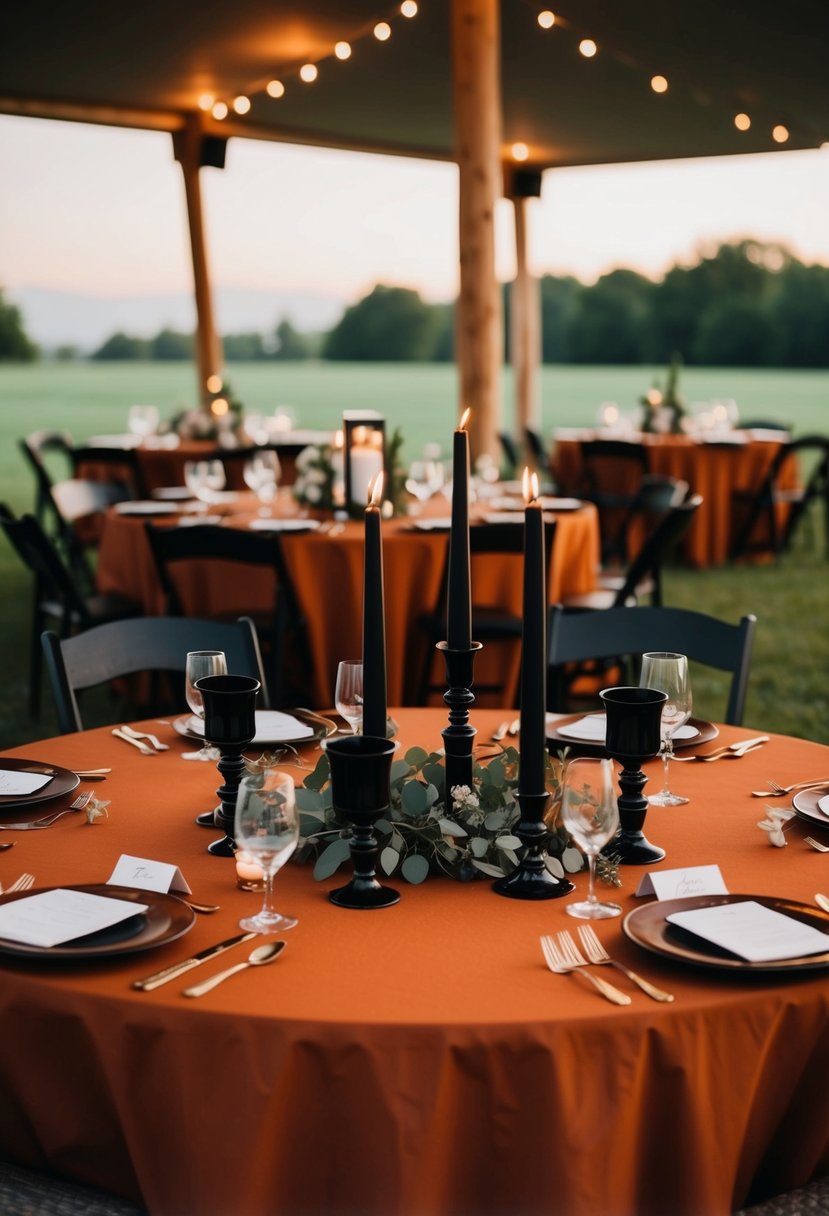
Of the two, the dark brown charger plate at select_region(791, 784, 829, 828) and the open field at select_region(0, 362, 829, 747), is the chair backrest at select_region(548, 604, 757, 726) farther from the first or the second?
the open field at select_region(0, 362, 829, 747)

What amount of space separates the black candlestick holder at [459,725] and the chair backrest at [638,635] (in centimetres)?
111

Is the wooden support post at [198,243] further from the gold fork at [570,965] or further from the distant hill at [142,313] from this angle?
the gold fork at [570,965]

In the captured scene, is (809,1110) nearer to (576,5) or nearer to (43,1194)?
(43,1194)

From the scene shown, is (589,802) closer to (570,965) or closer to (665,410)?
(570,965)

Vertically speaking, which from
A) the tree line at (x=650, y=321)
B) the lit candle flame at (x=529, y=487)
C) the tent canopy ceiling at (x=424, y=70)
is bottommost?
the lit candle flame at (x=529, y=487)

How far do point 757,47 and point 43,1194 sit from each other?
870cm

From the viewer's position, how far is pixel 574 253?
21.4 meters

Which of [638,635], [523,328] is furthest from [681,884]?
[523,328]

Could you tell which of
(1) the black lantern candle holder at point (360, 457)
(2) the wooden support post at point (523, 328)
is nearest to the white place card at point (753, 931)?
(1) the black lantern candle holder at point (360, 457)

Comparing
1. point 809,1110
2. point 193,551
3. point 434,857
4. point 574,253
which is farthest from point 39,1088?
point 574,253

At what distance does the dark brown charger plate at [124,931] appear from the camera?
1377mm

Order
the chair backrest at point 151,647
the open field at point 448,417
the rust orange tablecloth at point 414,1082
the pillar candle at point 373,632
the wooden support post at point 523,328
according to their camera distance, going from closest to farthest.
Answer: the rust orange tablecloth at point 414,1082, the pillar candle at point 373,632, the chair backrest at point 151,647, the open field at point 448,417, the wooden support post at point 523,328

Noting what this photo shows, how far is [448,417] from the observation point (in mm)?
27203

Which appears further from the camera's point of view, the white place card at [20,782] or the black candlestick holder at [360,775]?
the white place card at [20,782]
